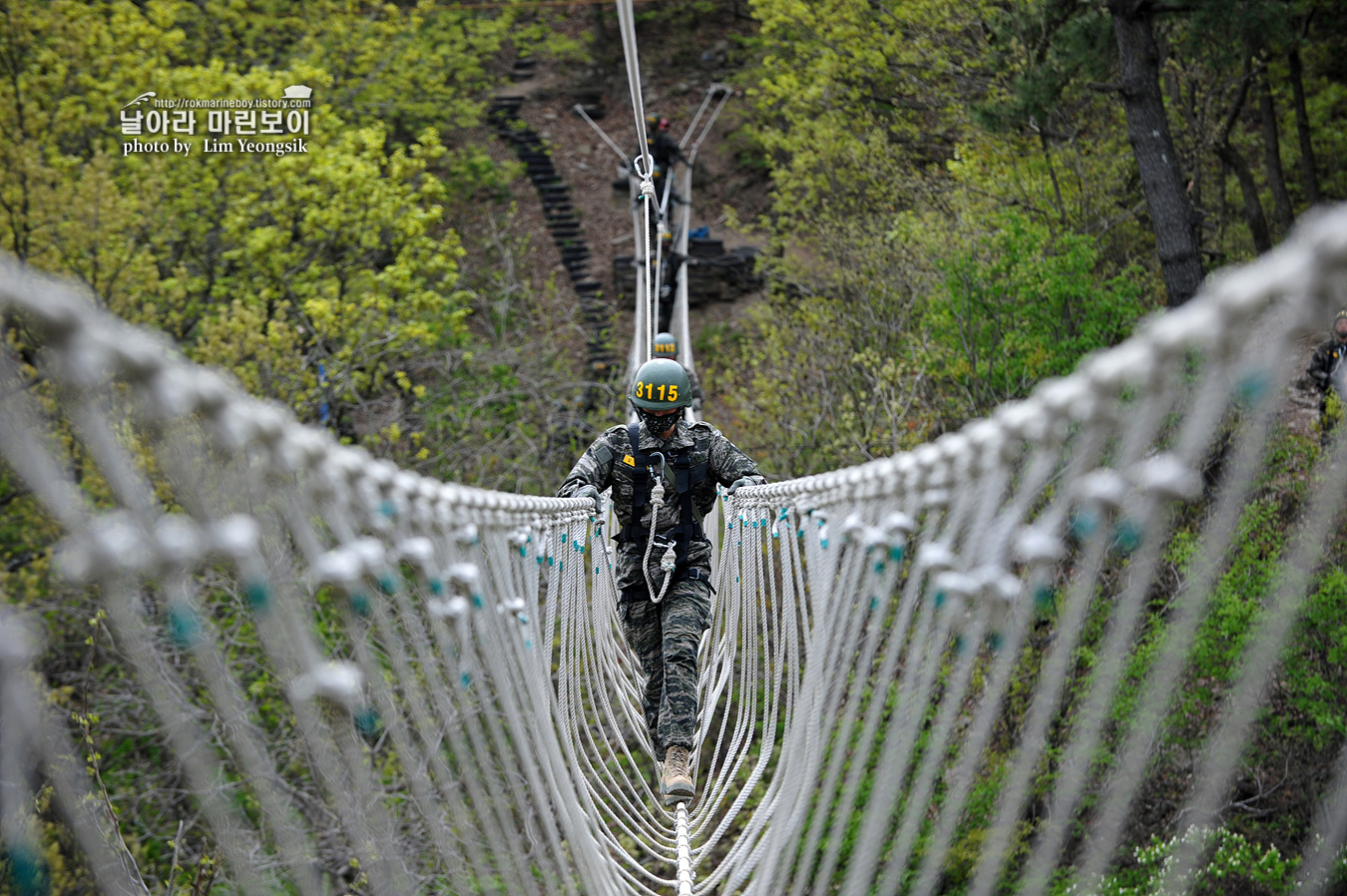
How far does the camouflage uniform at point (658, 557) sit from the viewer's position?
3.62 m

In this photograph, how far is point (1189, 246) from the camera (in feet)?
20.8

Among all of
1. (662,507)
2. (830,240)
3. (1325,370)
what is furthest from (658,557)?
(830,240)

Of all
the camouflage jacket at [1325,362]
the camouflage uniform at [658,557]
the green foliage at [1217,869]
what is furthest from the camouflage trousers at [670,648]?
the camouflage jacket at [1325,362]

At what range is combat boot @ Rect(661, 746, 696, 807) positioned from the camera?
Result: 3252 millimetres

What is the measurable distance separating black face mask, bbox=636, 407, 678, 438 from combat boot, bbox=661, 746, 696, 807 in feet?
3.72

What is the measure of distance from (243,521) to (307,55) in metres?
11.7

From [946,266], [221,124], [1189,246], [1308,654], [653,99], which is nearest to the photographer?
[1308,654]

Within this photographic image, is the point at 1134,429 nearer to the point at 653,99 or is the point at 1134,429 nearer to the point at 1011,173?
the point at 1011,173

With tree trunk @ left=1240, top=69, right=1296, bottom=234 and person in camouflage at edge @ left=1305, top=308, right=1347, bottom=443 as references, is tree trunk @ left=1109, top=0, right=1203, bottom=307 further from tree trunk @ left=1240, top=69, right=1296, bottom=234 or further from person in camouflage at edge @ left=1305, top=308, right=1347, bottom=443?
tree trunk @ left=1240, top=69, right=1296, bottom=234

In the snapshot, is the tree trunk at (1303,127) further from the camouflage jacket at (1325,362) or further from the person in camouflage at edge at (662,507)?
the person in camouflage at edge at (662,507)

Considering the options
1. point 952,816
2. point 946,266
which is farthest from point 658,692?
point 946,266

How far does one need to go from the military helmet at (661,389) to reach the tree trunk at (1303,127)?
7227 millimetres

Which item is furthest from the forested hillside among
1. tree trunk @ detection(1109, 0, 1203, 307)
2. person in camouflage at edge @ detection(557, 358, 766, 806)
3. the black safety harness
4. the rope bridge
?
the rope bridge

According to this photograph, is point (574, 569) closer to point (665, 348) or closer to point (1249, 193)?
point (665, 348)
